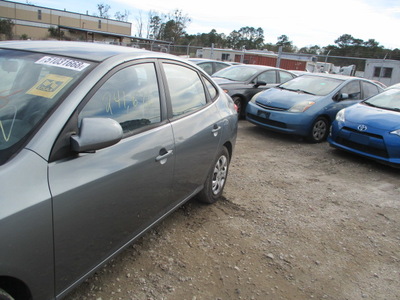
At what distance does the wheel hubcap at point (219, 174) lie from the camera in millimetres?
3697

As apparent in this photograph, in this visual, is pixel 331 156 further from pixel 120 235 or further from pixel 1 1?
pixel 1 1

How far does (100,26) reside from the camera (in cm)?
7406

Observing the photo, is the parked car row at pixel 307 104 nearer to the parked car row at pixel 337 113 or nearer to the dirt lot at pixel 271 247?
the parked car row at pixel 337 113

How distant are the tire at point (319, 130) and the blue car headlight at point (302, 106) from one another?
37cm

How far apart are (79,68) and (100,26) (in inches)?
3149

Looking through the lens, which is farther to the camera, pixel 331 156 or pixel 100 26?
pixel 100 26

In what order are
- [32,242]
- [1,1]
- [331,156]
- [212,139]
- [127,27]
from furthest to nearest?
[127,27] → [1,1] → [331,156] → [212,139] → [32,242]

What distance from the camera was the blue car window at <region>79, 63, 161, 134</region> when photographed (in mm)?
2036

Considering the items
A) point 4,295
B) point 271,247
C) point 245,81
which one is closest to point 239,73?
point 245,81

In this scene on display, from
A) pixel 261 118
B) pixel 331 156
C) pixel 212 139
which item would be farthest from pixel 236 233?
pixel 261 118

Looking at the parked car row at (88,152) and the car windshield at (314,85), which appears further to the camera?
the car windshield at (314,85)

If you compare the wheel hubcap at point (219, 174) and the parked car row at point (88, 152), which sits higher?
the parked car row at point (88, 152)

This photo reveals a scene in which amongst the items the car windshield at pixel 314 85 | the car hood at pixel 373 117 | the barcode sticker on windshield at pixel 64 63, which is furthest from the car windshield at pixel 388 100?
the barcode sticker on windshield at pixel 64 63

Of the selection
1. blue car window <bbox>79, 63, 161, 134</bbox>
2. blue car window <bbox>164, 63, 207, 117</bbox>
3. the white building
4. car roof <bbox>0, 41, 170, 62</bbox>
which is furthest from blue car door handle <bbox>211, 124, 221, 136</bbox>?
the white building
